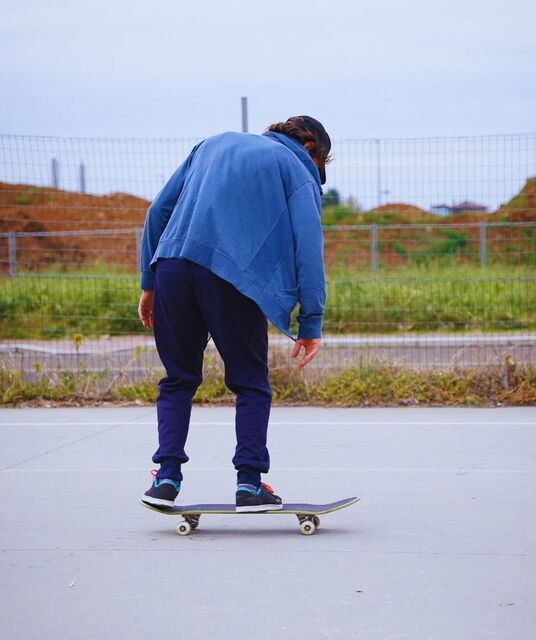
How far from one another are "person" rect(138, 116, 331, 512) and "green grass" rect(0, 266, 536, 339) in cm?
614

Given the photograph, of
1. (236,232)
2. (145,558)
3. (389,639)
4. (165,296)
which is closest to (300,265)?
(236,232)

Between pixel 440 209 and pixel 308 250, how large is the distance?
22.2 ft

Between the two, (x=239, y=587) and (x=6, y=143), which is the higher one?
(x=6, y=143)

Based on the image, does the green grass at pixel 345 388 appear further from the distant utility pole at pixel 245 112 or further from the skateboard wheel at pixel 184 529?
the skateboard wheel at pixel 184 529

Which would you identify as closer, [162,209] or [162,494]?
[162,494]

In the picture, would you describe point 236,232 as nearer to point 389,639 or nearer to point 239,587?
point 239,587

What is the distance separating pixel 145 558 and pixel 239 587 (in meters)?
0.53

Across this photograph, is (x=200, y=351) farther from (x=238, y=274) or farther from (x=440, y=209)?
(x=440, y=209)

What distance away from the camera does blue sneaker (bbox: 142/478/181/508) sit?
453 cm

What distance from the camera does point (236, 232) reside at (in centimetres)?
442

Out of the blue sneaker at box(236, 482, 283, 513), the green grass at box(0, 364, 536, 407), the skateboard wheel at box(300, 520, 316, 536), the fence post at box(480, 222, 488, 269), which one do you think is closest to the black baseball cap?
the blue sneaker at box(236, 482, 283, 513)

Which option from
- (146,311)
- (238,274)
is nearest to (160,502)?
(146,311)

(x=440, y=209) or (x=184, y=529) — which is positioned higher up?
(x=440, y=209)

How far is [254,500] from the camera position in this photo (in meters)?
4.53
